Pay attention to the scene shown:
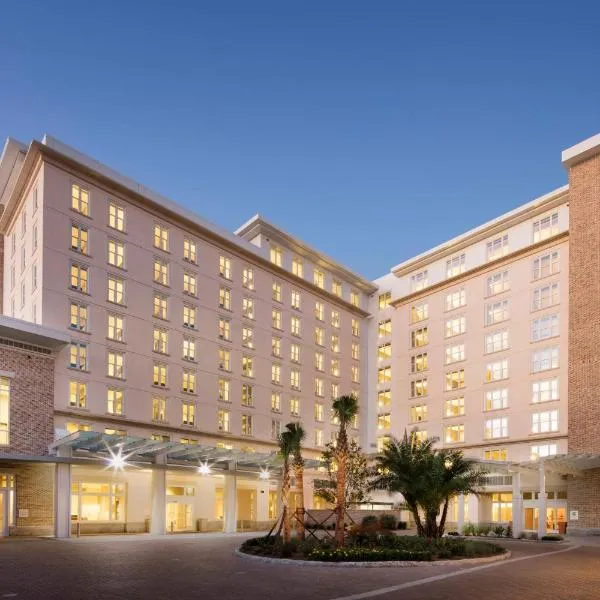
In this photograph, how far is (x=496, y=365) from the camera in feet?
205

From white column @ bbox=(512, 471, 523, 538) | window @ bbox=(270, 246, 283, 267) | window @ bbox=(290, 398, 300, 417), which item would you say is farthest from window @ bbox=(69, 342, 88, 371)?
white column @ bbox=(512, 471, 523, 538)

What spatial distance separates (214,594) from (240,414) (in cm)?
4119

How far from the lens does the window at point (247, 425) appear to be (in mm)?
58031

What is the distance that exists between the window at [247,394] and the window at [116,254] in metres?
15.6

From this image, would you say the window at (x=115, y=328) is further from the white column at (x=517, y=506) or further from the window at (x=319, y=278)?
the white column at (x=517, y=506)

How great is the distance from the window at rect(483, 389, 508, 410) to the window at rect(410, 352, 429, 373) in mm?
8108

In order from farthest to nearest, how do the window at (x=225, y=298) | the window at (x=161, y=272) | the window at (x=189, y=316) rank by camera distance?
the window at (x=225, y=298) < the window at (x=189, y=316) < the window at (x=161, y=272)

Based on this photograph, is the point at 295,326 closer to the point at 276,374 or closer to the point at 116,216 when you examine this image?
the point at 276,374

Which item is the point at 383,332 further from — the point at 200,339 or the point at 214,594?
the point at 214,594

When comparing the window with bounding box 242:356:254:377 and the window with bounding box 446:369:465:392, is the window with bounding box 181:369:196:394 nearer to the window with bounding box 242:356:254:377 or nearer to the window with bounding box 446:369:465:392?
the window with bounding box 242:356:254:377

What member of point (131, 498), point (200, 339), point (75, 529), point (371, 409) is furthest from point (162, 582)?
point (371, 409)

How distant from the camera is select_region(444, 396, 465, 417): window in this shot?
65.2 metres

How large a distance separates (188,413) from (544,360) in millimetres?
28713

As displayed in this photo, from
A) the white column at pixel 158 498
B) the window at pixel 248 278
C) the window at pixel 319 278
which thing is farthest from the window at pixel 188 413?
the window at pixel 319 278
